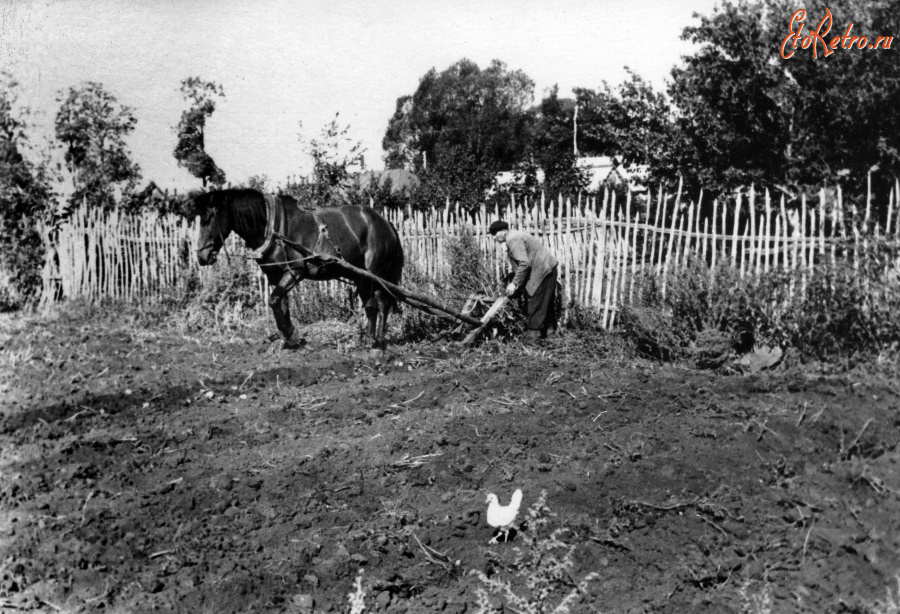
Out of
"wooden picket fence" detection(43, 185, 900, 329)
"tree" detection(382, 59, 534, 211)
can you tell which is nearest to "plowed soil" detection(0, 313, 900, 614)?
"wooden picket fence" detection(43, 185, 900, 329)

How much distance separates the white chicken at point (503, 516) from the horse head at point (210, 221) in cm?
Answer: 561

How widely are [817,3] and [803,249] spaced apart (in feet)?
35.3

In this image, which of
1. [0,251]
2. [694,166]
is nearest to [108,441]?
[0,251]

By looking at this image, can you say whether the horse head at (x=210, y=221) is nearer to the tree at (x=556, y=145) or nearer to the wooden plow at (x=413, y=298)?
the wooden plow at (x=413, y=298)

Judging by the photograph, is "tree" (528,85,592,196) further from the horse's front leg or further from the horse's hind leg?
the horse's front leg

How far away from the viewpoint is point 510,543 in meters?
3.51

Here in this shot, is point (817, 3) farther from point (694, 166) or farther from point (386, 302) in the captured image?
point (386, 302)

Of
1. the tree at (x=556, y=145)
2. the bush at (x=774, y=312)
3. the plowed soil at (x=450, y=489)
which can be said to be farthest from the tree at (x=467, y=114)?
the plowed soil at (x=450, y=489)

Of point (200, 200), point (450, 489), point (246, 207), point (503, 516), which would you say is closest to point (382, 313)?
point (246, 207)

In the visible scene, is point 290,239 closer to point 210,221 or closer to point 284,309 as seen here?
point 284,309

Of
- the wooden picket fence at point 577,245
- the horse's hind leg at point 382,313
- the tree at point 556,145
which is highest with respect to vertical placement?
the tree at point 556,145

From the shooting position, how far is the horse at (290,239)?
8070mm

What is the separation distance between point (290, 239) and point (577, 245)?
11.0 feet

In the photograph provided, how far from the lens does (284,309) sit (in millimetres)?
8289
